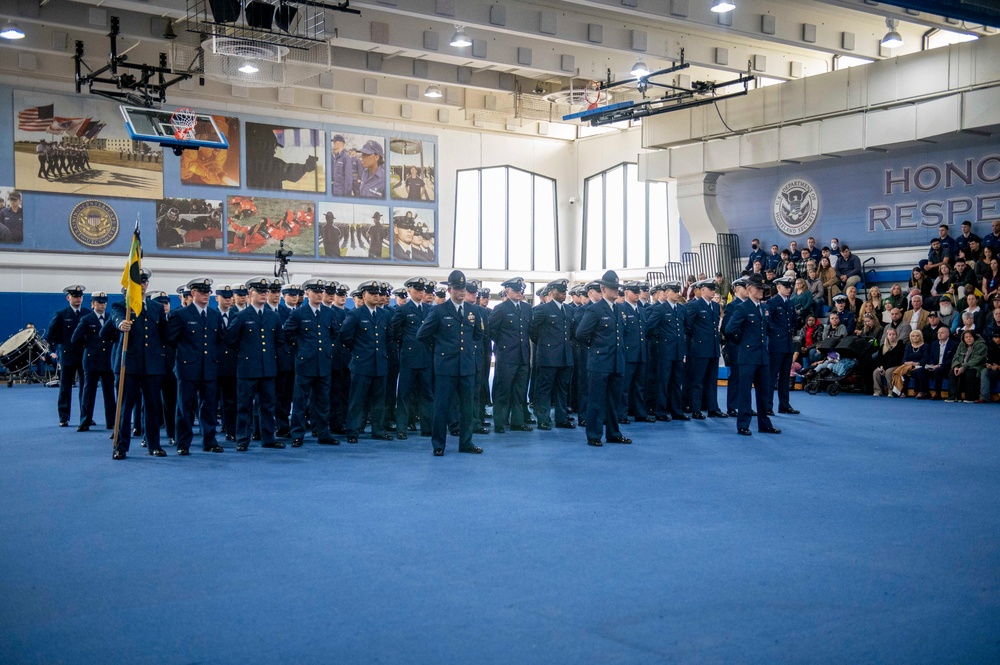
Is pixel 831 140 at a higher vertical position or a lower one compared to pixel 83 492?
higher

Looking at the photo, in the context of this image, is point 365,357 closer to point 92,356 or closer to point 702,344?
point 92,356

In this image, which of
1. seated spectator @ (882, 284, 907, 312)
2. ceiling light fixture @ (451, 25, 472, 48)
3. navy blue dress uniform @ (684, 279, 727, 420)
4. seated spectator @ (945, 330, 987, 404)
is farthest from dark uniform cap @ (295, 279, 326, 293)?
seated spectator @ (882, 284, 907, 312)

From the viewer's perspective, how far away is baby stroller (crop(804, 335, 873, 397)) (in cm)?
1593

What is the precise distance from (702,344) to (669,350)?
1.79 ft

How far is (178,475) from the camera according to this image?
7.39 m

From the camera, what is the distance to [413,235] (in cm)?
2495

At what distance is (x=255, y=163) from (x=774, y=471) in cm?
1826

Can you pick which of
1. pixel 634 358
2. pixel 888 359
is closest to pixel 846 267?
pixel 888 359

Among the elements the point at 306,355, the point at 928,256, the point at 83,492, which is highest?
the point at 928,256

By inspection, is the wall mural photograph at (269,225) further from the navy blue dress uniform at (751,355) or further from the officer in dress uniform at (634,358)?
the navy blue dress uniform at (751,355)

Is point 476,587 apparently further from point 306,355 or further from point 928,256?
point 928,256

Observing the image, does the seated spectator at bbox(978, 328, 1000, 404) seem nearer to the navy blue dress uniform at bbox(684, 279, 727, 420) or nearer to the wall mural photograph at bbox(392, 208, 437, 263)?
the navy blue dress uniform at bbox(684, 279, 727, 420)

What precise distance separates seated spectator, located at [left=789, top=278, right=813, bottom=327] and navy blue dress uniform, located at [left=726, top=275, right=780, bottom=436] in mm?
8017

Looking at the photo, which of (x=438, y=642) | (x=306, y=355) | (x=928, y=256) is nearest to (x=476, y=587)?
(x=438, y=642)
